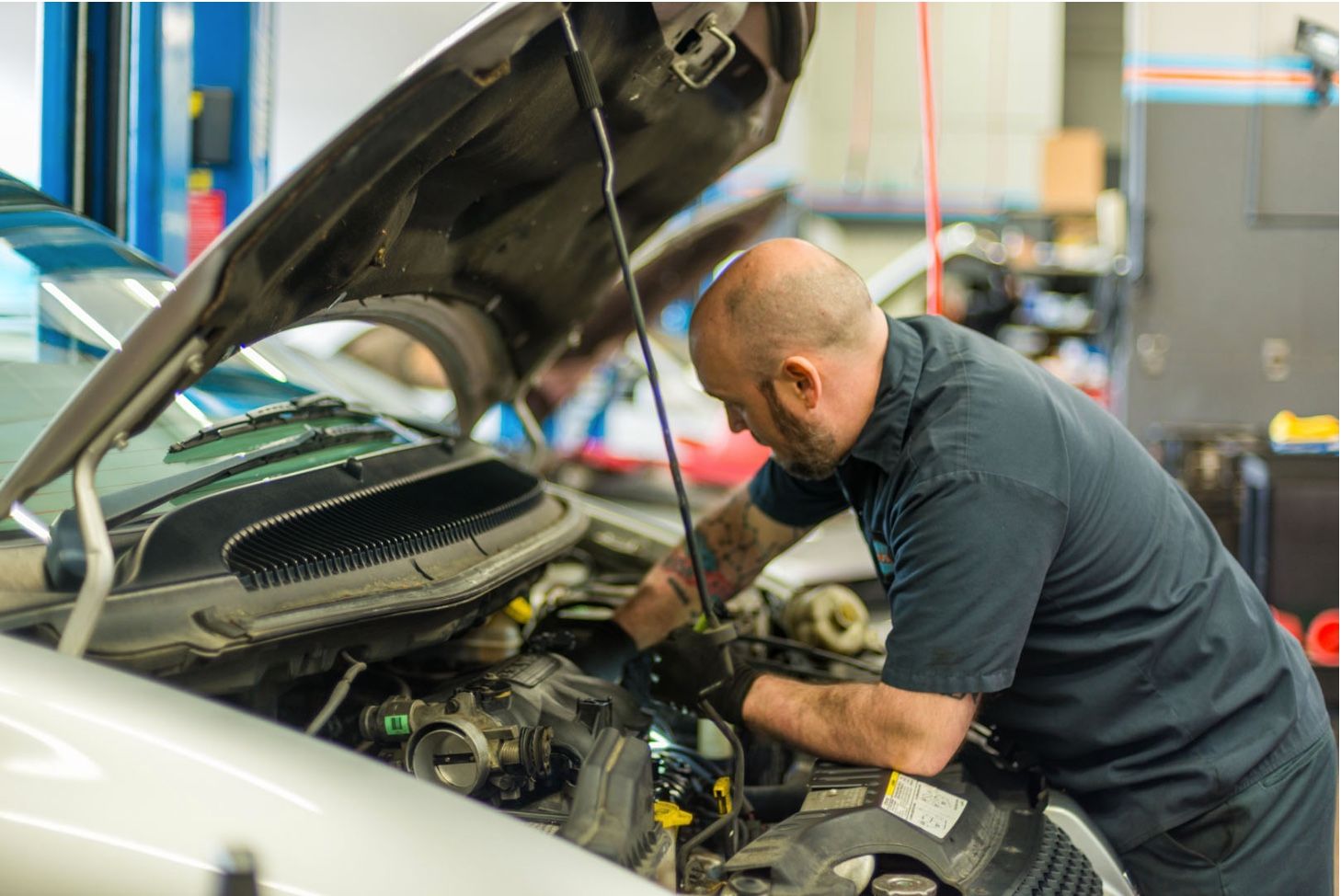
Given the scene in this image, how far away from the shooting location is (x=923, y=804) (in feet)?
4.47

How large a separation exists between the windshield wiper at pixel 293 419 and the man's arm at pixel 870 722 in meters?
0.73

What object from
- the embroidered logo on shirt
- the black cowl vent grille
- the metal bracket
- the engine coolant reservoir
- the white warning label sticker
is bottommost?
the engine coolant reservoir

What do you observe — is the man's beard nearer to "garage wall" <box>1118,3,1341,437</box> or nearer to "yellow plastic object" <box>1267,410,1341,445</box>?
"yellow plastic object" <box>1267,410,1341,445</box>

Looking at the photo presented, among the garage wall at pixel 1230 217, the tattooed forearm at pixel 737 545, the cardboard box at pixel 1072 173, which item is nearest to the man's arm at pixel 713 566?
the tattooed forearm at pixel 737 545

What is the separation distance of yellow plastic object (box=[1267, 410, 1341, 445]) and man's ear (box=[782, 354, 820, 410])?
2.70 meters

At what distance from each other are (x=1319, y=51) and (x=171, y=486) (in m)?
4.30

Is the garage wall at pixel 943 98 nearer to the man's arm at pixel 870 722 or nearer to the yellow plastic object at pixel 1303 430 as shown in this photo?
the yellow plastic object at pixel 1303 430

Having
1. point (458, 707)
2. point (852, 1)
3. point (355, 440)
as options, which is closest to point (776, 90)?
point (355, 440)

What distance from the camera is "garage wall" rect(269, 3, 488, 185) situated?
626 cm

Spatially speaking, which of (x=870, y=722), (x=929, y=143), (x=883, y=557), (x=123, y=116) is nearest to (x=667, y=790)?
(x=870, y=722)

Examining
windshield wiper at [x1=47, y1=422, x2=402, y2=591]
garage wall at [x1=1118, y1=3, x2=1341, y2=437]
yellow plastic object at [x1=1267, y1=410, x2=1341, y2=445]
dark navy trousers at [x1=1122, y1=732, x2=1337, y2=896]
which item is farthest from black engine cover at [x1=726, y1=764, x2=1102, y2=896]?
garage wall at [x1=1118, y1=3, x2=1341, y2=437]

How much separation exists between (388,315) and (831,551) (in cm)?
274

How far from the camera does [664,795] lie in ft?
5.10

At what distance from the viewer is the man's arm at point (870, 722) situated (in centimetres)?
144
